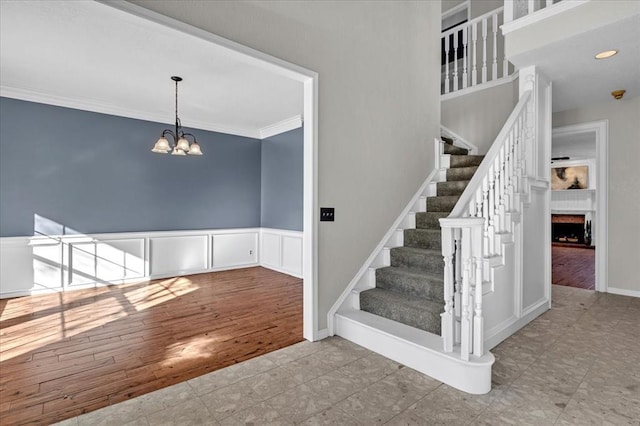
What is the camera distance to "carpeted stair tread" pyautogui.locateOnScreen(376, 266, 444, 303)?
2727 millimetres

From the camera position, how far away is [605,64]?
10.6 ft

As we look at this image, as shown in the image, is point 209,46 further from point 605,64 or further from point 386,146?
point 605,64

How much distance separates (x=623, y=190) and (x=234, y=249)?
6.12 m

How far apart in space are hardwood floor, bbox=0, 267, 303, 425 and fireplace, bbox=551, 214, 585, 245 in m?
9.44

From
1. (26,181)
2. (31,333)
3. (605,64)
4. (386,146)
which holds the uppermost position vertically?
(605,64)

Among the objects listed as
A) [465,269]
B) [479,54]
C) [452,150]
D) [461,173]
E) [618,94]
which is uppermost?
[479,54]

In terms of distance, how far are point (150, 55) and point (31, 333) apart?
2.99m

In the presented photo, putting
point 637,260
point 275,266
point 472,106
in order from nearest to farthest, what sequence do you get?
1. point 637,260
2. point 472,106
3. point 275,266

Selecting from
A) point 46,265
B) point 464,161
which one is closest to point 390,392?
point 464,161

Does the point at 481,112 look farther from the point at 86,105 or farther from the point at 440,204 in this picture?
the point at 86,105

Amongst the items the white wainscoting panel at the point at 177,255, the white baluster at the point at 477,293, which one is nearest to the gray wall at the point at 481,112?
the white baluster at the point at 477,293

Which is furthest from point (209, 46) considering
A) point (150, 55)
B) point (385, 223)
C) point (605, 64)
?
point (605, 64)

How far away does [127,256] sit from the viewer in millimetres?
5027

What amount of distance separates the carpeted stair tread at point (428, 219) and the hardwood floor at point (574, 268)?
2.95 m
